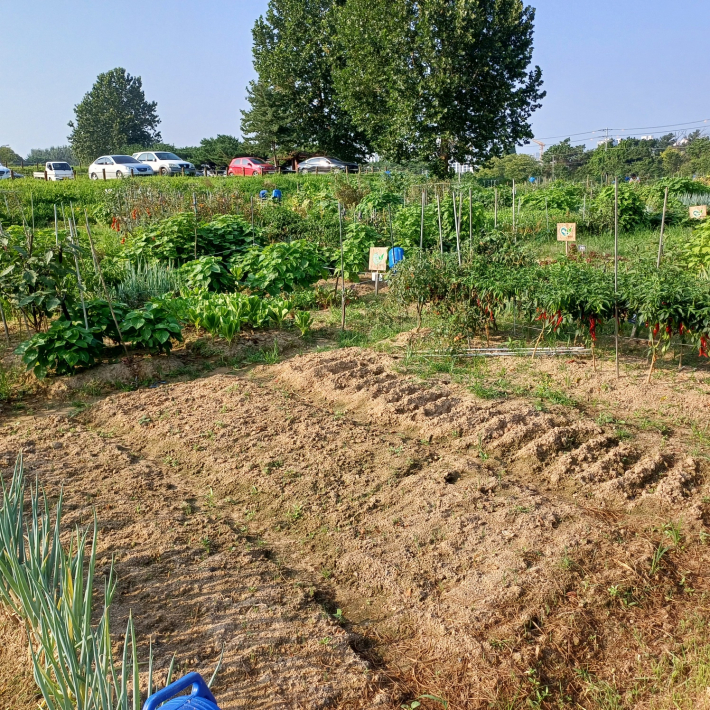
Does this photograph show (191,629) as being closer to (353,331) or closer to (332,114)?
(353,331)

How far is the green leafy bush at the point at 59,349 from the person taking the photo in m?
5.51

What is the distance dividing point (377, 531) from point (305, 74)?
30.9 meters

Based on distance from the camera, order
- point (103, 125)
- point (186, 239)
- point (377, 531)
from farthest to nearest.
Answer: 1. point (103, 125)
2. point (186, 239)
3. point (377, 531)

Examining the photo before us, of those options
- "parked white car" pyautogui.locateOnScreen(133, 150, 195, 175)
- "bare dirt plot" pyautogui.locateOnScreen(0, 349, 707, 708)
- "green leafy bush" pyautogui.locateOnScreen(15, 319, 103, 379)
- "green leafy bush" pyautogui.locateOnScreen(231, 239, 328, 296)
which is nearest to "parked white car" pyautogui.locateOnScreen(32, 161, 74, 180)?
"parked white car" pyautogui.locateOnScreen(133, 150, 195, 175)

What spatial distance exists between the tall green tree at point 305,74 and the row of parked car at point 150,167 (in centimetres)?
264

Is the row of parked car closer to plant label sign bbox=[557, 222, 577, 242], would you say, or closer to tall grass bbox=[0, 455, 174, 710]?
plant label sign bbox=[557, 222, 577, 242]

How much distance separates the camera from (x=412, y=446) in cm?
441

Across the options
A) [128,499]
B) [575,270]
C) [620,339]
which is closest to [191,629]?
[128,499]

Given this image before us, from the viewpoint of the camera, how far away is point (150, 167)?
2503 cm

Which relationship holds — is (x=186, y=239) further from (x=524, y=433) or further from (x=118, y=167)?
(x=118, y=167)

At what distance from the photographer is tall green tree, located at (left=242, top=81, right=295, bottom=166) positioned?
31.9 meters

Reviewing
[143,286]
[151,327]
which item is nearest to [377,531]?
[151,327]

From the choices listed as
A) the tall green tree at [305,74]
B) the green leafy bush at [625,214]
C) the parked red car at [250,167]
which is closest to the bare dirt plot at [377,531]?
the green leafy bush at [625,214]

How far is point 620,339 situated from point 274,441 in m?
3.84
